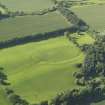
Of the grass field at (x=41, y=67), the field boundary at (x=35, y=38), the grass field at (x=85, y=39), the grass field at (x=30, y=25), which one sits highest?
the grass field at (x=30, y=25)

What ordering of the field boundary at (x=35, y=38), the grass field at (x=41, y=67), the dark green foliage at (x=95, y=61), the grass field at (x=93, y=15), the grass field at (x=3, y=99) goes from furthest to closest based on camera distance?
the grass field at (x=93, y=15)
the field boundary at (x=35, y=38)
the dark green foliage at (x=95, y=61)
the grass field at (x=41, y=67)
the grass field at (x=3, y=99)

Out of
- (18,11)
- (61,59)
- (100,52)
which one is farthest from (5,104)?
(18,11)

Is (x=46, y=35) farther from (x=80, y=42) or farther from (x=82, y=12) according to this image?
(x=82, y=12)

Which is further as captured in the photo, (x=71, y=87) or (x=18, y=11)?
(x=18, y=11)

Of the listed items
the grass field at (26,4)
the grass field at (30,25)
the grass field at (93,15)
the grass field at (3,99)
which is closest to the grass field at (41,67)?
the grass field at (3,99)

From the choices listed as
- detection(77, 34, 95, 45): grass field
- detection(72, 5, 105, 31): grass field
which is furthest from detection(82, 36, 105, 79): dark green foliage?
detection(72, 5, 105, 31): grass field

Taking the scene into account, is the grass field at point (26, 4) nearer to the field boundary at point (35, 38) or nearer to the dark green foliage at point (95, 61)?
the field boundary at point (35, 38)

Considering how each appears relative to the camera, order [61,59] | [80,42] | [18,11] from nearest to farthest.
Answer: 1. [61,59]
2. [80,42]
3. [18,11]

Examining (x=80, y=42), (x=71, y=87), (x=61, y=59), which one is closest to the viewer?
(x=71, y=87)
